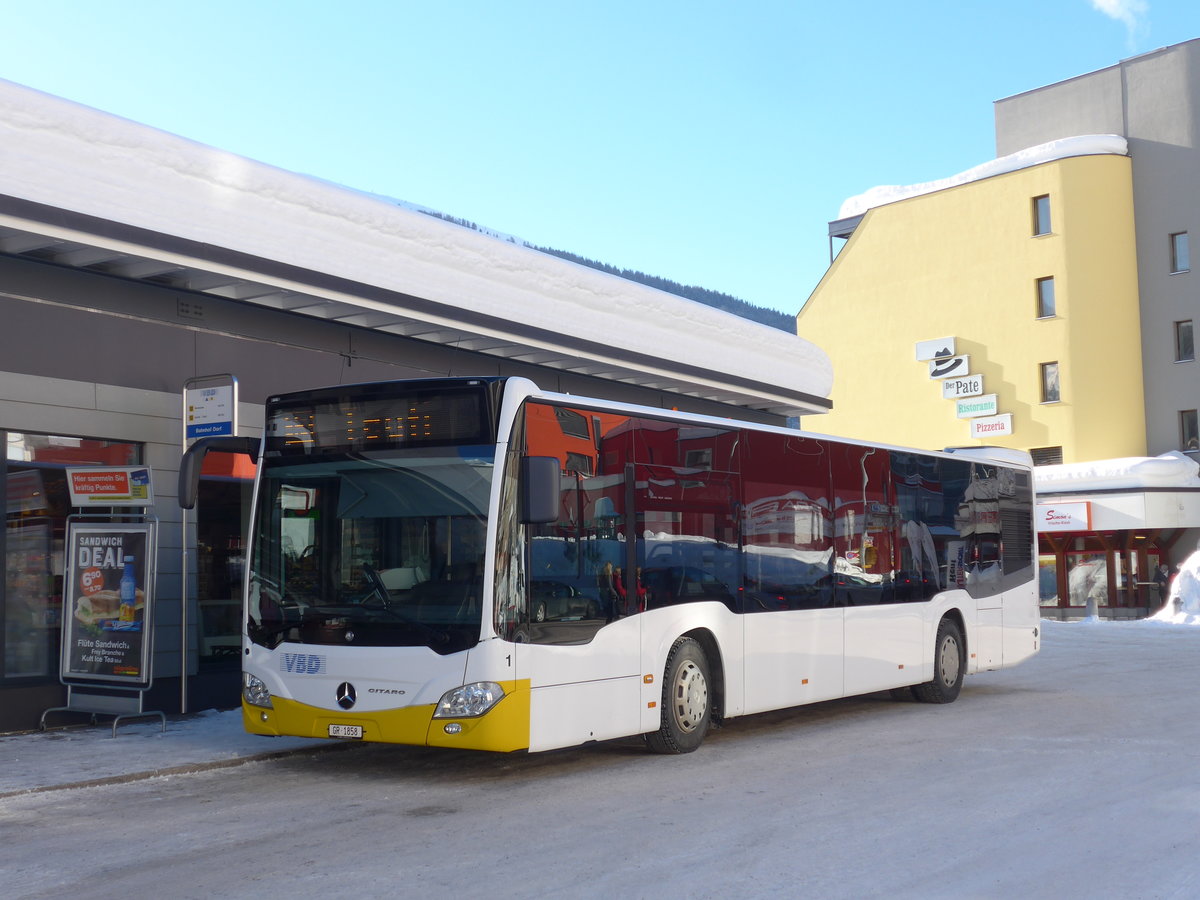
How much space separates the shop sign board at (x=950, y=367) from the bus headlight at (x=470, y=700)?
35667 millimetres

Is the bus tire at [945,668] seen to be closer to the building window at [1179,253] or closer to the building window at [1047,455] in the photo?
the building window at [1047,455]

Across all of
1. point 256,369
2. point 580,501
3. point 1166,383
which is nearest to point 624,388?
point 256,369

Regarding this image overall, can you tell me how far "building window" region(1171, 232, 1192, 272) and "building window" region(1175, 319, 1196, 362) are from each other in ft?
5.14

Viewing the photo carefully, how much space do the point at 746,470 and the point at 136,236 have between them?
232 inches

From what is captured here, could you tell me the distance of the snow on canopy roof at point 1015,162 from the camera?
39.3m

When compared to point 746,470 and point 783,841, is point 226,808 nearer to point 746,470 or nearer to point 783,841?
point 783,841

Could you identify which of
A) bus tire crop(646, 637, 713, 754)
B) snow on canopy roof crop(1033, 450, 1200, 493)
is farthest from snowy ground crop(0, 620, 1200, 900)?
snow on canopy roof crop(1033, 450, 1200, 493)

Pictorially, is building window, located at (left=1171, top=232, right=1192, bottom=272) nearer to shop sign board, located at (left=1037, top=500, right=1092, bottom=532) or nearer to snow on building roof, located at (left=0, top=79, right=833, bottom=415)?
shop sign board, located at (left=1037, top=500, right=1092, bottom=532)

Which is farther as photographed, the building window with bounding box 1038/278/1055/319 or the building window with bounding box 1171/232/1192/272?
the building window with bounding box 1038/278/1055/319

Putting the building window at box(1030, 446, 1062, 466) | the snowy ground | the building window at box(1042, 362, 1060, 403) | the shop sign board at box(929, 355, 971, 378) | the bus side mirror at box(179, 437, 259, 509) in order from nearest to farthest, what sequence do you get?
the snowy ground, the bus side mirror at box(179, 437, 259, 509), the building window at box(1042, 362, 1060, 403), the building window at box(1030, 446, 1062, 466), the shop sign board at box(929, 355, 971, 378)

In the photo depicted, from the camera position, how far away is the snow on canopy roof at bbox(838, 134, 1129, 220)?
3931cm

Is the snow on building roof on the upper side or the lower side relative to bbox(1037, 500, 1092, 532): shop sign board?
upper

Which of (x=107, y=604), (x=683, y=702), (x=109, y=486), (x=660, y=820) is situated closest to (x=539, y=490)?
(x=660, y=820)

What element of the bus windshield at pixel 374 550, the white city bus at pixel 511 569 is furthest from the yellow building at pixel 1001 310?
the bus windshield at pixel 374 550
